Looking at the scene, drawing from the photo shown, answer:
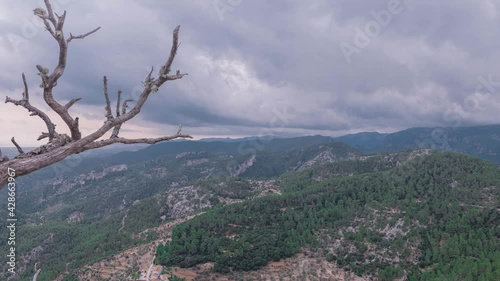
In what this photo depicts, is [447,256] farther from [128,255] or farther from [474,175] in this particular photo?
[128,255]

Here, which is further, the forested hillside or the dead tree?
the forested hillside

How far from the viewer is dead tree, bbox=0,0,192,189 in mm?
8605

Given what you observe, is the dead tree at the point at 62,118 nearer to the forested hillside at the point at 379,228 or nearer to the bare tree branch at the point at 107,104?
the bare tree branch at the point at 107,104

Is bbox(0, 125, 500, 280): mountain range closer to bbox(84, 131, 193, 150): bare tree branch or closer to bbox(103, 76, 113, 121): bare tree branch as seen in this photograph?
bbox(84, 131, 193, 150): bare tree branch

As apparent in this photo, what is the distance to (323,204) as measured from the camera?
13050 cm

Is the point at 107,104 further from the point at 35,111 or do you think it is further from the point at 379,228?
the point at 379,228

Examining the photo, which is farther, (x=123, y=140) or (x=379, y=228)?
(x=379, y=228)

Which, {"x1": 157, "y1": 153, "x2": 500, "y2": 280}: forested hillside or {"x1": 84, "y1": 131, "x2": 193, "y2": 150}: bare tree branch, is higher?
{"x1": 84, "y1": 131, "x2": 193, "y2": 150}: bare tree branch

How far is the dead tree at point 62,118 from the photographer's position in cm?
861

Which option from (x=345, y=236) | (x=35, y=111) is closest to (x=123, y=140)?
(x=35, y=111)

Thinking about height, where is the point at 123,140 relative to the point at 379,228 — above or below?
above

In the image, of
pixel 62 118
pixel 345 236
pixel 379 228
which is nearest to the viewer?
pixel 62 118

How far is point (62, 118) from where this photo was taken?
9.45 metres

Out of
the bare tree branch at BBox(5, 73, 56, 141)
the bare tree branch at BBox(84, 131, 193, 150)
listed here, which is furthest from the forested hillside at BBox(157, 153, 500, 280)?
the bare tree branch at BBox(5, 73, 56, 141)
